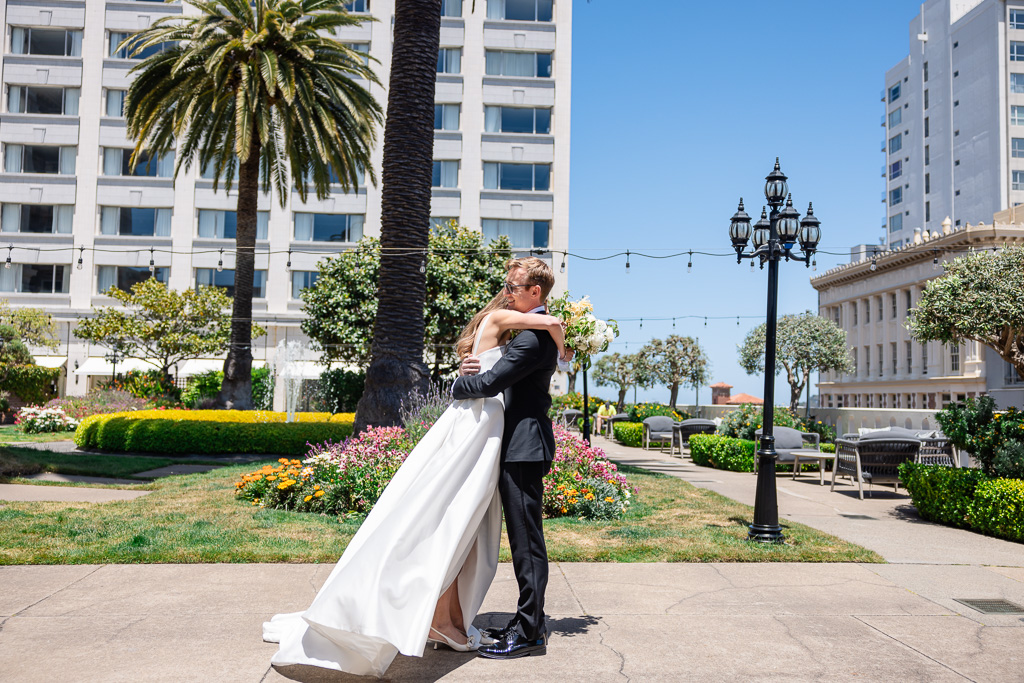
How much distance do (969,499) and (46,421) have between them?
84.5 feet

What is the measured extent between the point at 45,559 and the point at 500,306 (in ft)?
15.7

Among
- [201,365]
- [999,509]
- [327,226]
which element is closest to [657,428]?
[999,509]

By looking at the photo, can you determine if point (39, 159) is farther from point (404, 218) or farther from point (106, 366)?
point (404, 218)

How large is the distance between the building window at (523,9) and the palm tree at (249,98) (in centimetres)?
1720

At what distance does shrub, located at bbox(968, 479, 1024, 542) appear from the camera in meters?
8.68

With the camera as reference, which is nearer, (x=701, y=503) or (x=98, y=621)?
(x=98, y=621)

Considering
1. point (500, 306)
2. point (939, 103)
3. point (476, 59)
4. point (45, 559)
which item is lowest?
point (45, 559)

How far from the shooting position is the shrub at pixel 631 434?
26.5 metres

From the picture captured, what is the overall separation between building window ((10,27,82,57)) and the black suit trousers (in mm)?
45339

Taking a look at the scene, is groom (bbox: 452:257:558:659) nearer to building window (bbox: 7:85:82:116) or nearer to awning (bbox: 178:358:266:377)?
awning (bbox: 178:358:266:377)

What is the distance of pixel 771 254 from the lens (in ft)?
29.1

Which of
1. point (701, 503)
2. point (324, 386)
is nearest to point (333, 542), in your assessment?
point (701, 503)

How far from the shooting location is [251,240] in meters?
24.4

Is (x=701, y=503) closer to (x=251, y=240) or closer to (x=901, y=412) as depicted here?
(x=901, y=412)
